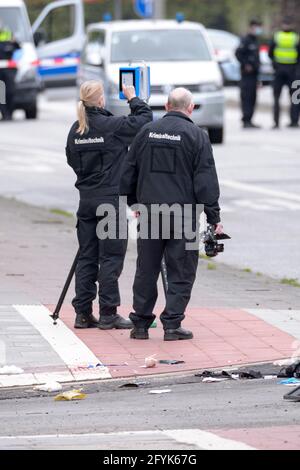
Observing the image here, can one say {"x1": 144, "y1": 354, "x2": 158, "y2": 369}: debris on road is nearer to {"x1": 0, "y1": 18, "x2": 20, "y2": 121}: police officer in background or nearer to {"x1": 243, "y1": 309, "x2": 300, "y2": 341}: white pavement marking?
{"x1": 243, "y1": 309, "x2": 300, "y2": 341}: white pavement marking

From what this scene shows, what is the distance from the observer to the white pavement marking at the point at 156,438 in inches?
295

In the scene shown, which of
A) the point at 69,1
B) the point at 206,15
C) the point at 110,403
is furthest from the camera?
the point at 206,15

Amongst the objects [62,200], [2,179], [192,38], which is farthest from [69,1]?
[62,200]

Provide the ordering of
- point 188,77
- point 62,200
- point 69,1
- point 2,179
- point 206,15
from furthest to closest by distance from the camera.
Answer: point 206,15 < point 69,1 < point 188,77 < point 2,179 < point 62,200

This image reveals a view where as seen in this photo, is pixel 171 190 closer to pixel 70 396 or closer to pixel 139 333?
pixel 139 333

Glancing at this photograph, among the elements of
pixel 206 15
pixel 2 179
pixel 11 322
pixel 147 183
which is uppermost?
pixel 147 183

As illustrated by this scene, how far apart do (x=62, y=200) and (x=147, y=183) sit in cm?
910

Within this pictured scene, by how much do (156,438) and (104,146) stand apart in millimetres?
3693

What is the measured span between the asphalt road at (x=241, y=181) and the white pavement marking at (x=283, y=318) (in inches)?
82.5

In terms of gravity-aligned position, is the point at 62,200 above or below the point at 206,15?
above

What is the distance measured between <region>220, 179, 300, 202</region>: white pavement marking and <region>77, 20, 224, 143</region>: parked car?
154 inches

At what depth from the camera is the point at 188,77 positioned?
25391mm

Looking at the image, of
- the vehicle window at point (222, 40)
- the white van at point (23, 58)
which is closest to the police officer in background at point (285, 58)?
the white van at point (23, 58)

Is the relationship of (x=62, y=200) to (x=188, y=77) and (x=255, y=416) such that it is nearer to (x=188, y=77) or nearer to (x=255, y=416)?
(x=188, y=77)
